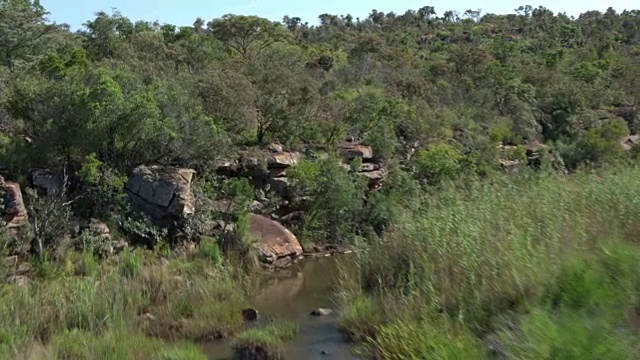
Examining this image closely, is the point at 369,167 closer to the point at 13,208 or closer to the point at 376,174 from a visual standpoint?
the point at 376,174

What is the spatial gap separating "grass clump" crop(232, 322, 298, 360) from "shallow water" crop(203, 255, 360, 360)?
0.17m

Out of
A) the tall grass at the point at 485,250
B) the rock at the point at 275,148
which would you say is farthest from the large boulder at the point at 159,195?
the tall grass at the point at 485,250

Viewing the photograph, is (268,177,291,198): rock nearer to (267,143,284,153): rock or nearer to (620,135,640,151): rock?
(267,143,284,153): rock

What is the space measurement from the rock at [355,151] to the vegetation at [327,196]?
0.34 metres

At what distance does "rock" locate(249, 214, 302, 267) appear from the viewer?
17.2 m

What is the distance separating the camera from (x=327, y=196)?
20.1 m

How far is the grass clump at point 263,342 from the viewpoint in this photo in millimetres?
9727

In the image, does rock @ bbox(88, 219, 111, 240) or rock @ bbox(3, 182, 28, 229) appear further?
rock @ bbox(88, 219, 111, 240)

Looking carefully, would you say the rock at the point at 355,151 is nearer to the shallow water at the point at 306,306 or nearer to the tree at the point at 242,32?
the shallow water at the point at 306,306

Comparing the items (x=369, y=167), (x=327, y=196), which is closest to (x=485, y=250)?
(x=327, y=196)

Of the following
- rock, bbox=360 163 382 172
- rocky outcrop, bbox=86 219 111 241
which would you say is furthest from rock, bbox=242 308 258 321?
rock, bbox=360 163 382 172

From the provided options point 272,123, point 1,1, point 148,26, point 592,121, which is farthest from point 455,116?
point 1,1

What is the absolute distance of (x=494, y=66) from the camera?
124ft

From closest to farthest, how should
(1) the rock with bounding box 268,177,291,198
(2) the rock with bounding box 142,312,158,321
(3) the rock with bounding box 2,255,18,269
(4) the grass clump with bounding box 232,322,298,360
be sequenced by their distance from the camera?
(4) the grass clump with bounding box 232,322,298,360 → (2) the rock with bounding box 142,312,158,321 → (3) the rock with bounding box 2,255,18,269 → (1) the rock with bounding box 268,177,291,198
